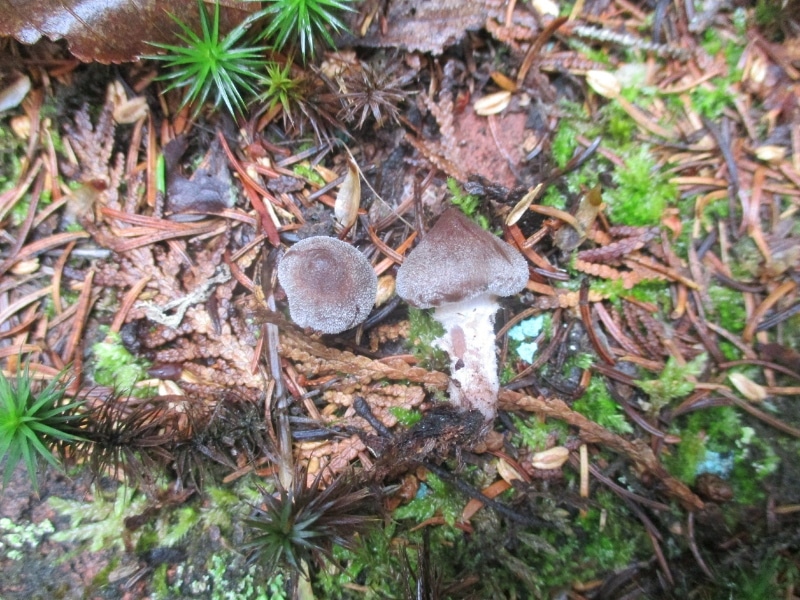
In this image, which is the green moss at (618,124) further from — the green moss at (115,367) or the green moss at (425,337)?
the green moss at (115,367)

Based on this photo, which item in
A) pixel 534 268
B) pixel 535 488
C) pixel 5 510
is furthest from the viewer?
pixel 534 268

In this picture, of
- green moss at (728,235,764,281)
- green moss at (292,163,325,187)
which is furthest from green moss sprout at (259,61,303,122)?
green moss at (728,235,764,281)

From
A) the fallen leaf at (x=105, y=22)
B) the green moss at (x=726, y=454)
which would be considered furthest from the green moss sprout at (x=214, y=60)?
the green moss at (x=726, y=454)

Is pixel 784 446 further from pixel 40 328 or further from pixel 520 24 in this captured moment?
pixel 40 328

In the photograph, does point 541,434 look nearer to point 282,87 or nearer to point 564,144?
point 564,144

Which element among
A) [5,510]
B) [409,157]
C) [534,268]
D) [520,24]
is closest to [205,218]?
[409,157]

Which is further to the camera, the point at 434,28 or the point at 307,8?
the point at 434,28
